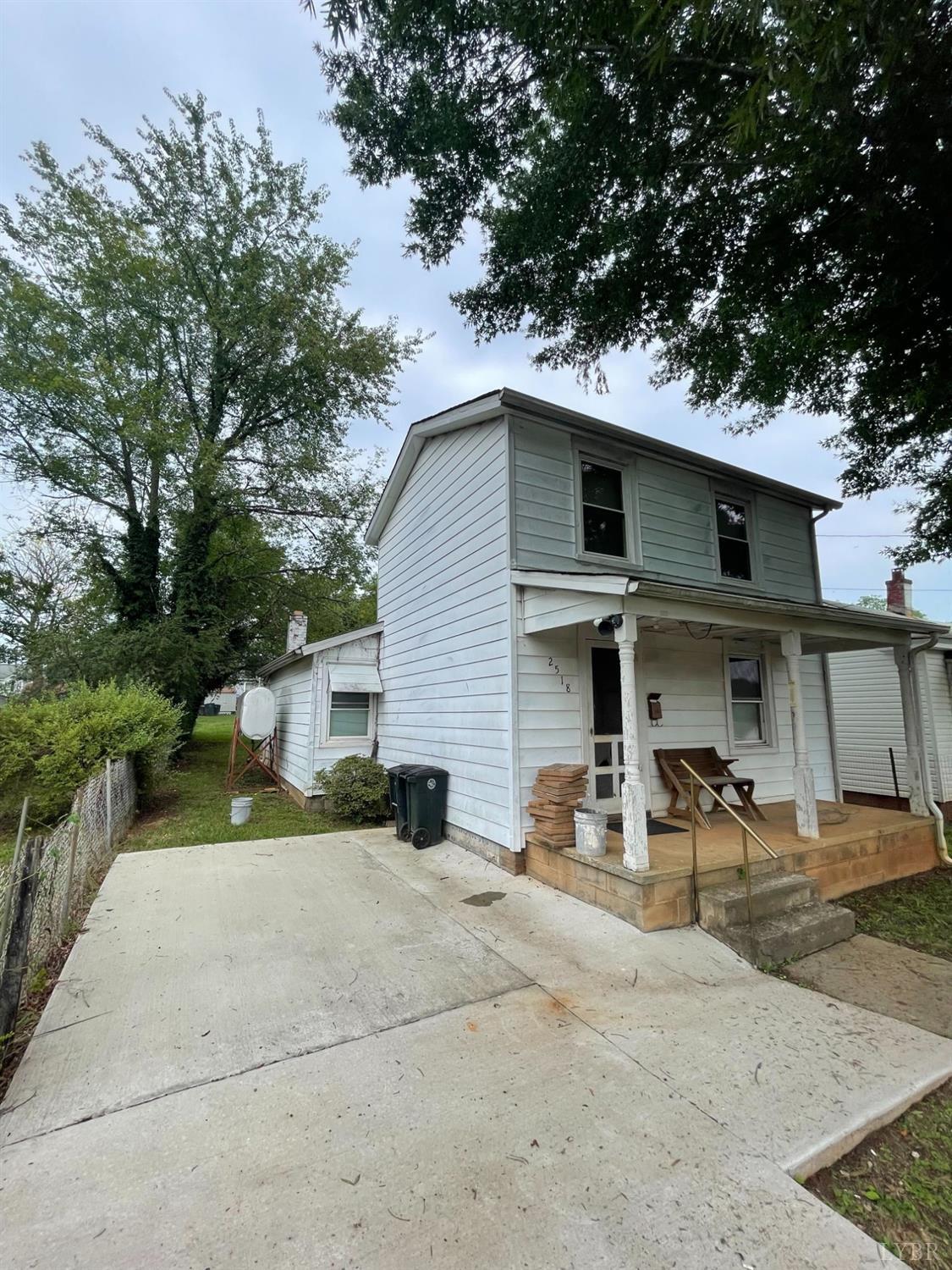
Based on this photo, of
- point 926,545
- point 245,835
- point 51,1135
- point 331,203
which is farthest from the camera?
point 331,203

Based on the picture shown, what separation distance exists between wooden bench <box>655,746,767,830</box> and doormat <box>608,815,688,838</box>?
40 cm

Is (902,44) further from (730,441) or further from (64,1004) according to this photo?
(64,1004)

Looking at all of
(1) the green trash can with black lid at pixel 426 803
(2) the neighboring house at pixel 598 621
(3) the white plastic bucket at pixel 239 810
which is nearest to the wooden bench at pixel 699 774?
(2) the neighboring house at pixel 598 621

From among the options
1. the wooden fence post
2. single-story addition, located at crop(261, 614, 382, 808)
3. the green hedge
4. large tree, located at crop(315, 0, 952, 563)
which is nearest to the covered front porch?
→ large tree, located at crop(315, 0, 952, 563)

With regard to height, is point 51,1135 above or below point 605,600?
below

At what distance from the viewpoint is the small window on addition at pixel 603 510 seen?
22.7 feet

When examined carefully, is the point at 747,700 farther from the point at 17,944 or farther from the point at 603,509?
the point at 17,944

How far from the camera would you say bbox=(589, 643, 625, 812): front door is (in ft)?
20.4

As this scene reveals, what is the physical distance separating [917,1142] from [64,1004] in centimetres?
459

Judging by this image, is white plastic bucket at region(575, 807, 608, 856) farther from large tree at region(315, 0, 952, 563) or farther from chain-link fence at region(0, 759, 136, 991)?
large tree at region(315, 0, 952, 563)

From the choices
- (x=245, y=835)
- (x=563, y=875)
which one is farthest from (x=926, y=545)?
(x=245, y=835)

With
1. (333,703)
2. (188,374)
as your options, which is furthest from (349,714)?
(188,374)

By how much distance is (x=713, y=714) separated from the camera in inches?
287

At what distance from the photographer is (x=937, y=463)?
8617mm
